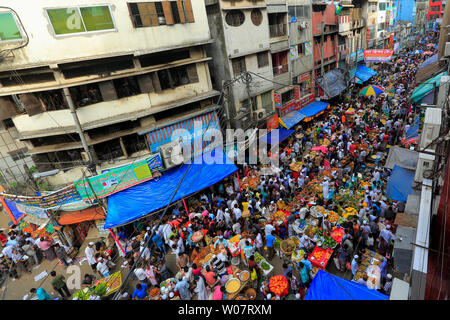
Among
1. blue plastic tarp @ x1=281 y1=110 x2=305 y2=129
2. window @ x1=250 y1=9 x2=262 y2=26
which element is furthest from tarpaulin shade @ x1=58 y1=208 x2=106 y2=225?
window @ x1=250 y1=9 x2=262 y2=26

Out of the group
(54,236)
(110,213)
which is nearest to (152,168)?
(110,213)

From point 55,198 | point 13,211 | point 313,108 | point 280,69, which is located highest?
point 280,69

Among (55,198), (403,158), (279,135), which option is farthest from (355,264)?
(55,198)

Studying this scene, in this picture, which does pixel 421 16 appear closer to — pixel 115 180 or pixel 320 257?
pixel 320 257

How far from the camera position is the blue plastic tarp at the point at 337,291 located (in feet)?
20.4

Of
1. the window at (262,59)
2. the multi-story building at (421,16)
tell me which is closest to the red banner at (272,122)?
the window at (262,59)

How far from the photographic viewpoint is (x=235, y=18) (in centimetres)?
1672

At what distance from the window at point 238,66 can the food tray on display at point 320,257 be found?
13.0 meters

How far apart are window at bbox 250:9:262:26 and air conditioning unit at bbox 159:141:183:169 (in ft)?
37.1

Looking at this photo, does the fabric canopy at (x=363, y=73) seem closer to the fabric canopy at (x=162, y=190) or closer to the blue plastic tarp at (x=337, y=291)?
the fabric canopy at (x=162, y=190)

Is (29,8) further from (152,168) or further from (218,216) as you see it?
(218,216)

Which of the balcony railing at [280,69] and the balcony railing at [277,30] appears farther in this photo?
the balcony railing at [280,69]

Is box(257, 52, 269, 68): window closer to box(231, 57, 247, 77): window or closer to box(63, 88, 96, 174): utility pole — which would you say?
box(231, 57, 247, 77): window

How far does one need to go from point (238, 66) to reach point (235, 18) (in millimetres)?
3140
